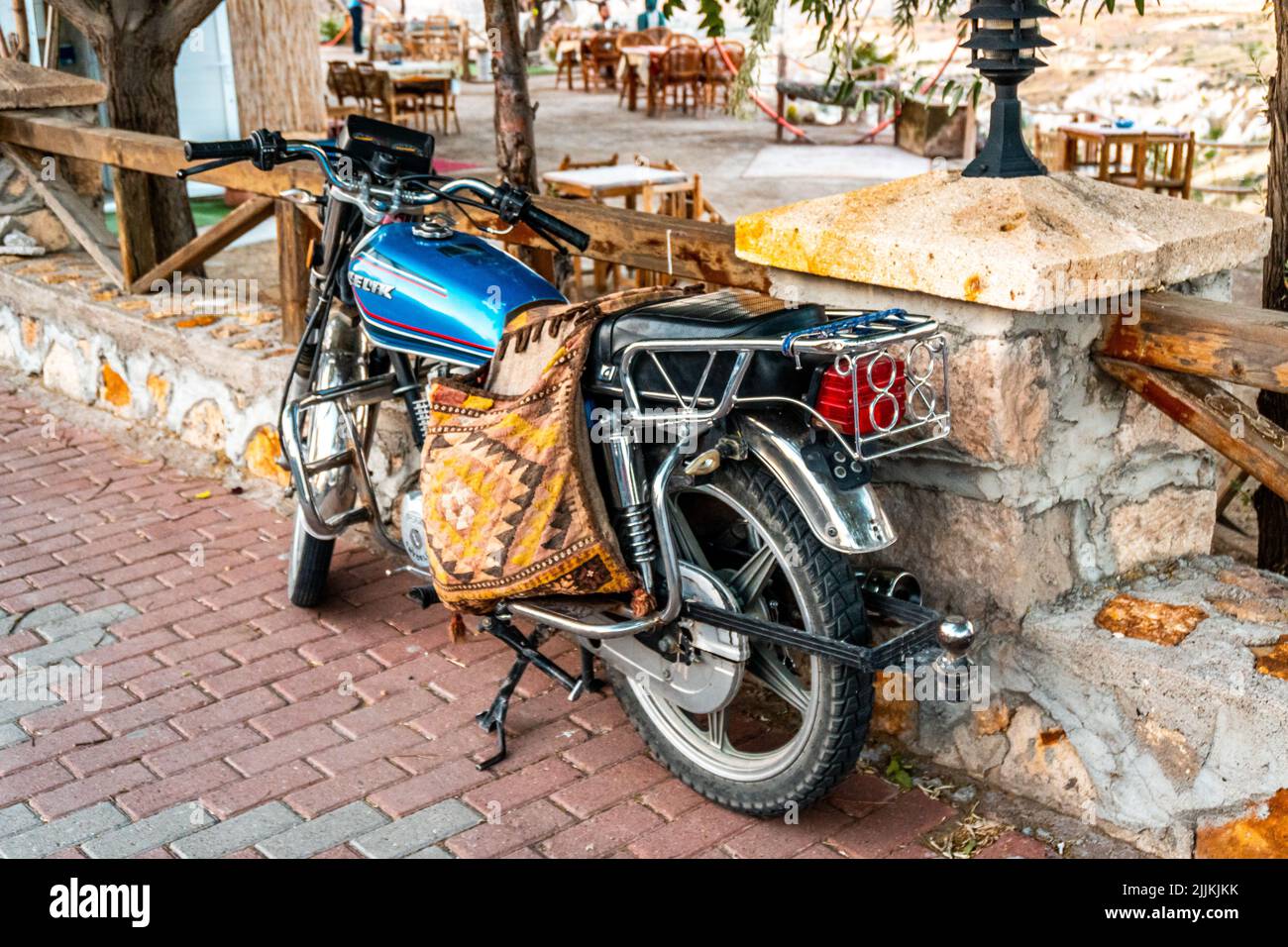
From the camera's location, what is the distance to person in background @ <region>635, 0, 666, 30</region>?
22814 mm

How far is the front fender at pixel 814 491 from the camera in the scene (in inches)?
104

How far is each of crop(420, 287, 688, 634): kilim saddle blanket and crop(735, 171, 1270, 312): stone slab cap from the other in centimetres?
38

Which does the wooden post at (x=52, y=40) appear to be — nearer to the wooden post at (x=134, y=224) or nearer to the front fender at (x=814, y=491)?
the wooden post at (x=134, y=224)

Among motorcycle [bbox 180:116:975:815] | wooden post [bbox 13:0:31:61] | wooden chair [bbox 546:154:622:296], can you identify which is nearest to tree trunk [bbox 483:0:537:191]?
motorcycle [bbox 180:116:975:815]

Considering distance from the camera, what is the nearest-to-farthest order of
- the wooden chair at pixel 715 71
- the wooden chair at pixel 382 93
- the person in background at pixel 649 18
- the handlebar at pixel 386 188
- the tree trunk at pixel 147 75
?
the handlebar at pixel 386 188, the tree trunk at pixel 147 75, the wooden chair at pixel 382 93, the wooden chair at pixel 715 71, the person in background at pixel 649 18

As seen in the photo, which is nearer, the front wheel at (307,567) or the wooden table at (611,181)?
the front wheel at (307,567)

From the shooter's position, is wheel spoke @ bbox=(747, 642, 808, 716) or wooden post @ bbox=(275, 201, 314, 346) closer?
wheel spoke @ bbox=(747, 642, 808, 716)

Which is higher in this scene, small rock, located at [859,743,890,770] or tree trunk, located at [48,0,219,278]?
tree trunk, located at [48,0,219,278]

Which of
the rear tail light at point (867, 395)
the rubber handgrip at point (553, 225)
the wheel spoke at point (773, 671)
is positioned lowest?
the wheel spoke at point (773, 671)

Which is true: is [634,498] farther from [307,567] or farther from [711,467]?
[307,567]

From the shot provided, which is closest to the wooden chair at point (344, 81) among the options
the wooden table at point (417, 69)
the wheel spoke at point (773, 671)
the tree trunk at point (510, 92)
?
the wooden table at point (417, 69)

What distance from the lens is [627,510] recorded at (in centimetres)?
289

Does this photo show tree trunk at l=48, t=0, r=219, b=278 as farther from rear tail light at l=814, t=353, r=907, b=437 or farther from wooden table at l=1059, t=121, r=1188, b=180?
wooden table at l=1059, t=121, r=1188, b=180
